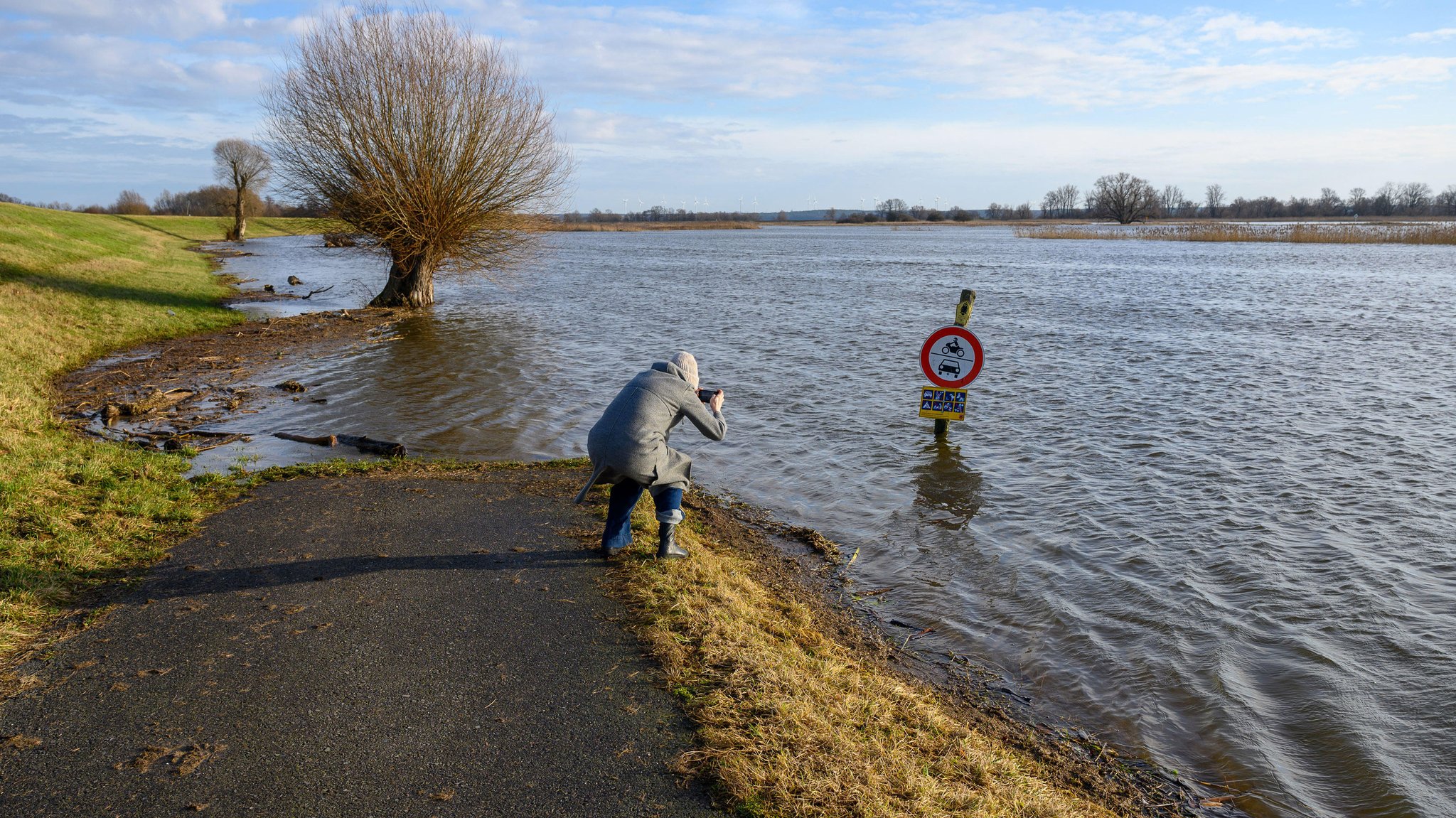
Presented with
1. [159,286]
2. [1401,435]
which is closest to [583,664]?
[1401,435]

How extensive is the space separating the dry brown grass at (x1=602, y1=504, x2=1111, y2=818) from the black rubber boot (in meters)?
0.31

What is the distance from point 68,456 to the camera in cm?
822

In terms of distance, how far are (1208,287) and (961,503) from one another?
1244 inches

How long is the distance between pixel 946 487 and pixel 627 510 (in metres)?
5.10

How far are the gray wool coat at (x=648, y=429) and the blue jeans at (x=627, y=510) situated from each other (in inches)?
3.7

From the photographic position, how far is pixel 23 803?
12.0 feet

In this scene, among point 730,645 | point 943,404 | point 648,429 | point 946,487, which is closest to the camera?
point 730,645

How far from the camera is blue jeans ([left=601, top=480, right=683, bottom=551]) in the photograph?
250 inches

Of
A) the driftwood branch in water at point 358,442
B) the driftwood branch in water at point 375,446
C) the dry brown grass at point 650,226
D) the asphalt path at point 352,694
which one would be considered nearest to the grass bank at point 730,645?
the asphalt path at point 352,694

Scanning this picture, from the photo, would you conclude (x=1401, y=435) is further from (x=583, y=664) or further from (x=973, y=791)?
(x=583, y=664)

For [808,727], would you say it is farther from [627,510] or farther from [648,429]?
[627,510]

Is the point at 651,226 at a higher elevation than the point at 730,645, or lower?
higher

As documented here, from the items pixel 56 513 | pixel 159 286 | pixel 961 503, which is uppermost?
pixel 159 286

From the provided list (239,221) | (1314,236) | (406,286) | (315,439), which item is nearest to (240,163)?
(239,221)
